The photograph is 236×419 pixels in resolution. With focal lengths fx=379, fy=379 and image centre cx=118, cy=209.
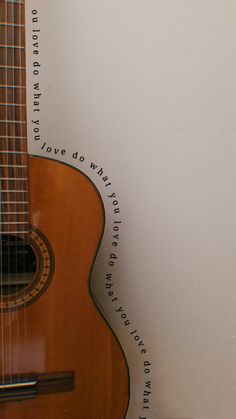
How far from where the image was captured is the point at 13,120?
0.66m

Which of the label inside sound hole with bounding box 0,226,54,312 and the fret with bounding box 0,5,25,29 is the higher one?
the fret with bounding box 0,5,25,29

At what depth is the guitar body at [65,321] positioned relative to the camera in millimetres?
676

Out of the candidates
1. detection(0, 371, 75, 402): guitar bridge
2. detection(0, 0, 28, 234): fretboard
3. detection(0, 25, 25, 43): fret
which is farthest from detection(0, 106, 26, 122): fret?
detection(0, 371, 75, 402): guitar bridge

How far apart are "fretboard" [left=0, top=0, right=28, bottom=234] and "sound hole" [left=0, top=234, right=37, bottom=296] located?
23 mm

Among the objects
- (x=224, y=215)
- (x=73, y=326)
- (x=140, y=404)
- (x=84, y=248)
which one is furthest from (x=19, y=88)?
(x=140, y=404)

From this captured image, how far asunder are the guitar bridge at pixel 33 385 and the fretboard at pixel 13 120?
0.26 metres

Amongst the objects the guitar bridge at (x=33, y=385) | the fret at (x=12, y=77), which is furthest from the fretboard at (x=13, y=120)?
the guitar bridge at (x=33, y=385)

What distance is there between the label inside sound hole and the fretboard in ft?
0.08

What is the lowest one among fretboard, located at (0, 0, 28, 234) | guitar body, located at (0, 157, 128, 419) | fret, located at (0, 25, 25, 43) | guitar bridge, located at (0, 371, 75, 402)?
guitar bridge, located at (0, 371, 75, 402)

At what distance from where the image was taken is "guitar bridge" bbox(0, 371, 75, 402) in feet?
2.16

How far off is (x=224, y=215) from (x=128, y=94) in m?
0.36

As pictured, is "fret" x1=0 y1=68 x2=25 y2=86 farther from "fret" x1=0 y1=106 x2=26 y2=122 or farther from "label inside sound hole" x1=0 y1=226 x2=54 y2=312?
"label inside sound hole" x1=0 y1=226 x2=54 y2=312

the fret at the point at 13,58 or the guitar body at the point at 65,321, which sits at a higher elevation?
the fret at the point at 13,58

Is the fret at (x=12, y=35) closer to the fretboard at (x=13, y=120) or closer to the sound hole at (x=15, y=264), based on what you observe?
the fretboard at (x=13, y=120)
